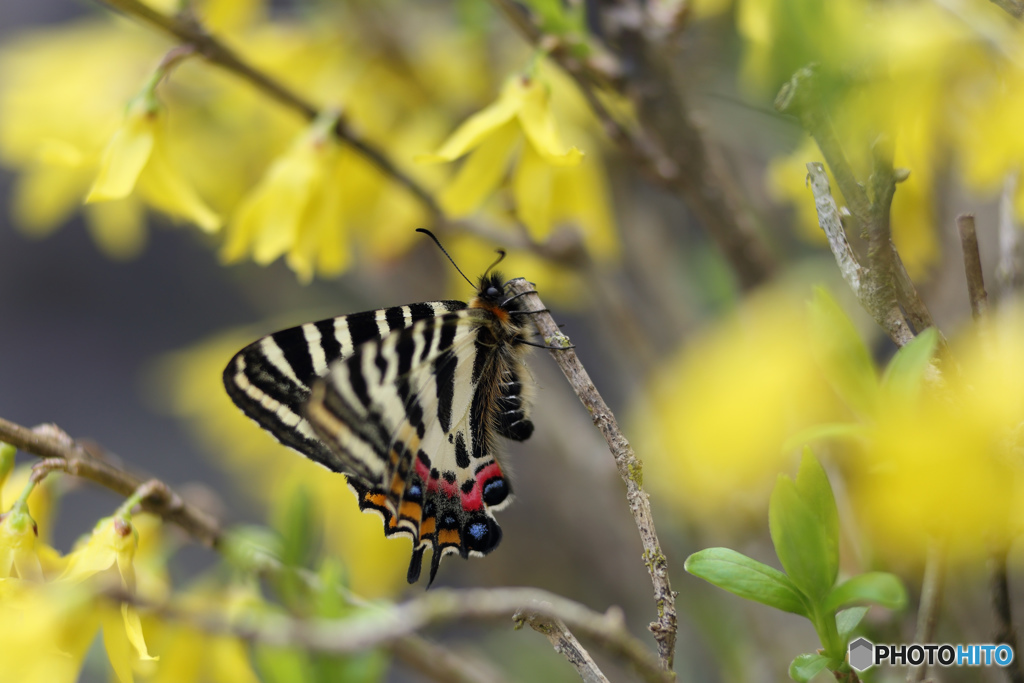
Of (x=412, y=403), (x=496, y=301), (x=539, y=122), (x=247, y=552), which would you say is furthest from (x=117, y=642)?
(x=539, y=122)

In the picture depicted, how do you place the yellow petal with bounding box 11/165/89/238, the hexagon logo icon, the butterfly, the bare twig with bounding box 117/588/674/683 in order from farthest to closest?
the yellow petal with bounding box 11/165/89/238 < the butterfly < the hexagon logo icon < the bare twig with bounding box 117/588/674/683

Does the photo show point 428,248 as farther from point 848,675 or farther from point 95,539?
point 848,675

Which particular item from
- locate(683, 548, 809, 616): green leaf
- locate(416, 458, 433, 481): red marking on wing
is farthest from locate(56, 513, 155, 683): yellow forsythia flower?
locate(683, 548, 809, 616): green leaf

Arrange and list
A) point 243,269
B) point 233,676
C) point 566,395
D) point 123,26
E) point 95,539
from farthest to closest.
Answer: point 243,269 → point 566,395 → point 123,26 → point 233,676 → point 95,539

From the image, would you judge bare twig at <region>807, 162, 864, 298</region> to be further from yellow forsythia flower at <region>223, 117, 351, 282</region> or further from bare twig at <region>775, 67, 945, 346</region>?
yellow forsythia flower at <region>223, 117, 351, 282</region>

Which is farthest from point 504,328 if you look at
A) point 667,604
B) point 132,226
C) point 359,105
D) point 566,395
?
point 132,226

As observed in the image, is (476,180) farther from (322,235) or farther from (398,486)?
(398,486)
